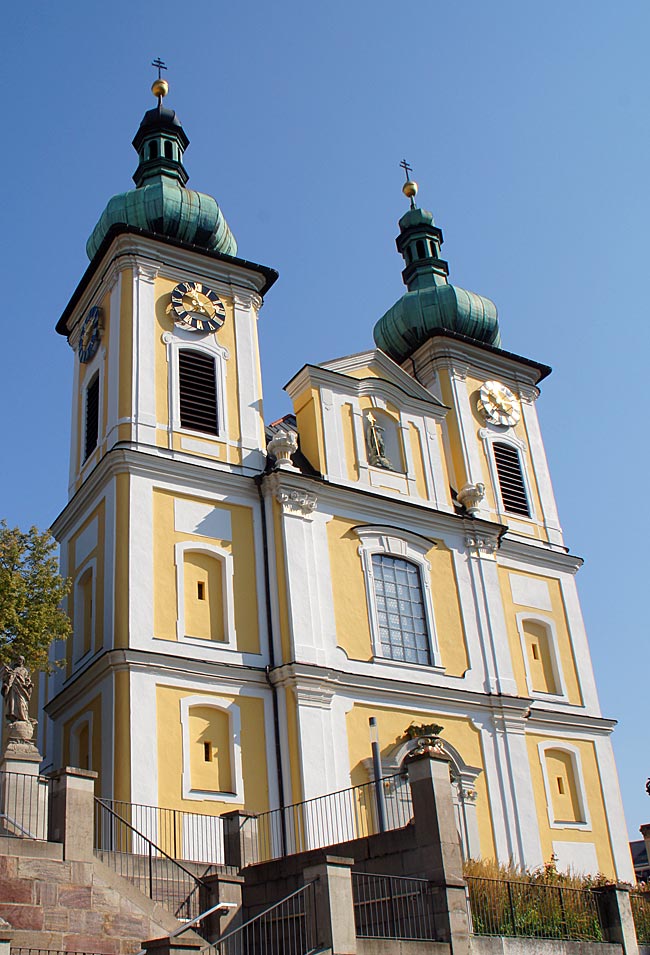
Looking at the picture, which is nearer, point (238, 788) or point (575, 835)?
point (238, 788)

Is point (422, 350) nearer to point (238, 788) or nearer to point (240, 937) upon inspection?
point (238, 788)

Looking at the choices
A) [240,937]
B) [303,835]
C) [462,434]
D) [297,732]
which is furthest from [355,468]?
[240,937]

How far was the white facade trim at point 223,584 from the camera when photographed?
23.3 meters

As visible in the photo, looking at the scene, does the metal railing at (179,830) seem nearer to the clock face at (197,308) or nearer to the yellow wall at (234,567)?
the yellow wall at (234,567)

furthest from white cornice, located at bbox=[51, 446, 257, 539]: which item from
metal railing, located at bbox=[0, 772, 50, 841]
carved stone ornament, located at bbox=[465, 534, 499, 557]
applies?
metal railing, located at bbox=[0, 772, 50, 841]

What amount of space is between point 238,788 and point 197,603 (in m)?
3.90

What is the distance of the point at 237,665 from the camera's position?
23312 millimetres

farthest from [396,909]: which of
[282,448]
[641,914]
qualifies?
[282,448]

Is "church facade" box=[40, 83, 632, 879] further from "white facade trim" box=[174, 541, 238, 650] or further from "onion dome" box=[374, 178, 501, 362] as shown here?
"onion dome" box=[374, 178, 501, 362]

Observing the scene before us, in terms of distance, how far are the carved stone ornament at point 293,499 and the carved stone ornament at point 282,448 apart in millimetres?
642

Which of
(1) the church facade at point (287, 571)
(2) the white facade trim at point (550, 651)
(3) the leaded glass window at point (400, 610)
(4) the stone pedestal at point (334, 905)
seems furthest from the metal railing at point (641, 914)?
(2) the white facade trim at point (550, 651)

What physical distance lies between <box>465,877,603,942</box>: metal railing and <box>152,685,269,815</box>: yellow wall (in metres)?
6.51

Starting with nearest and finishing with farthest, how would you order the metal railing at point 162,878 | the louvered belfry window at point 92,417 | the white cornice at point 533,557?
the metal railing at point 162,878 → the louvered belfry window at point 92,417 → the white cornice at point 533,557

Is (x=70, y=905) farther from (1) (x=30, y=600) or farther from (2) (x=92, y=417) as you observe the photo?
(2) (x=92, y=417)
